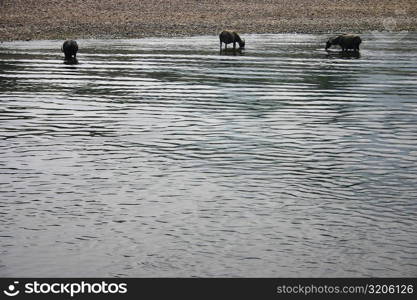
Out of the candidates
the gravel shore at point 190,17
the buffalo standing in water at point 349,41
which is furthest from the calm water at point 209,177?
the gravel shore at point 190,17

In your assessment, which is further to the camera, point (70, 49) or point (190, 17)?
point (190, 17)

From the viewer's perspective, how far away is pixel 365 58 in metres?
43.9

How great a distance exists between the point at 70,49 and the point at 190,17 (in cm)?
3545

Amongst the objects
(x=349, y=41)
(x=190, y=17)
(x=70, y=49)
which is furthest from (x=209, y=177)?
(x=190, y=17)

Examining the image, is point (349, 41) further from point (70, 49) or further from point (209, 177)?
point (209, 177)

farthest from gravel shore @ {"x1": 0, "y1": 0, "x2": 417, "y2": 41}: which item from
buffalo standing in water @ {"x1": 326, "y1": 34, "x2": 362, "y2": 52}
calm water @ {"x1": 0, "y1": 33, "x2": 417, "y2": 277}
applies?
calm water @ {"x1": 0, "y1": 33, "x2": 417, "y2": 277}

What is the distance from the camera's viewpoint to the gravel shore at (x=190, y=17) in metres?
68.1

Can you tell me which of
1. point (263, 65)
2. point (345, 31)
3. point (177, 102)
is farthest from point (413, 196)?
point (345, 31)

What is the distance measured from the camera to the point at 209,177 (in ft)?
51.3

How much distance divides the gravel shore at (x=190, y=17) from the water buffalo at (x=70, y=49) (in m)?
18.2

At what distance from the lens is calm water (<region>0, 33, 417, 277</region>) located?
11227 mm

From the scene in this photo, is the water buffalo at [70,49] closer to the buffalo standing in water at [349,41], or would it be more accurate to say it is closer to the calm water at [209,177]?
the calm water at [209,177]

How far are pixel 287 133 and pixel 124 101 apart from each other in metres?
8.34

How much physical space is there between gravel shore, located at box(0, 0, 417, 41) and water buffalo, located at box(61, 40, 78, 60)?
18217mm
